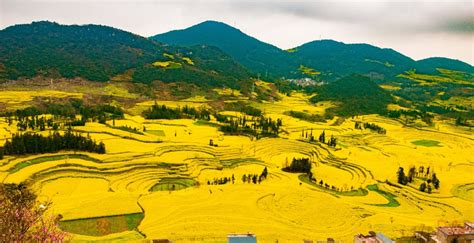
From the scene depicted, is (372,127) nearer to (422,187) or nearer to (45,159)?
(422,187)

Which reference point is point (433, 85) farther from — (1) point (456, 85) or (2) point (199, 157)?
(2) point (199, 157)

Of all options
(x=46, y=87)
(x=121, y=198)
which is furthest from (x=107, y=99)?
(x=121, y=198)

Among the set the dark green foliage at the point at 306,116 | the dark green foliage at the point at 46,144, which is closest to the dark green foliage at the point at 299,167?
the dark green foliage at the point at 46,144

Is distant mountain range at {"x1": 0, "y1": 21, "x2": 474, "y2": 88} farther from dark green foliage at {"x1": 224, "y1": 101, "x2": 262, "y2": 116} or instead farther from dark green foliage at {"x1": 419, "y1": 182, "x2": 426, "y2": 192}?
dark green foliage at {"x1": 419, "y1": 182, "x2": 426, "y2": 192}

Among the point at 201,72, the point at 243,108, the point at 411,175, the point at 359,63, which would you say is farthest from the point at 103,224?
the point at 359,63

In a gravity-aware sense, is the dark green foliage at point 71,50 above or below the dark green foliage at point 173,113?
above

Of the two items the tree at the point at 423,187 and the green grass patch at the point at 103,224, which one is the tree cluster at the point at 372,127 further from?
the green grass patch at the point at 103,224

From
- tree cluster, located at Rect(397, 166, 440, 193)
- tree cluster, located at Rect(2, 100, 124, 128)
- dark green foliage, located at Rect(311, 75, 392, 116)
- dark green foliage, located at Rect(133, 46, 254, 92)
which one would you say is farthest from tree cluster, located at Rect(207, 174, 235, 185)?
dark green foliage, located at Rect(133, 46, 254, 92)
